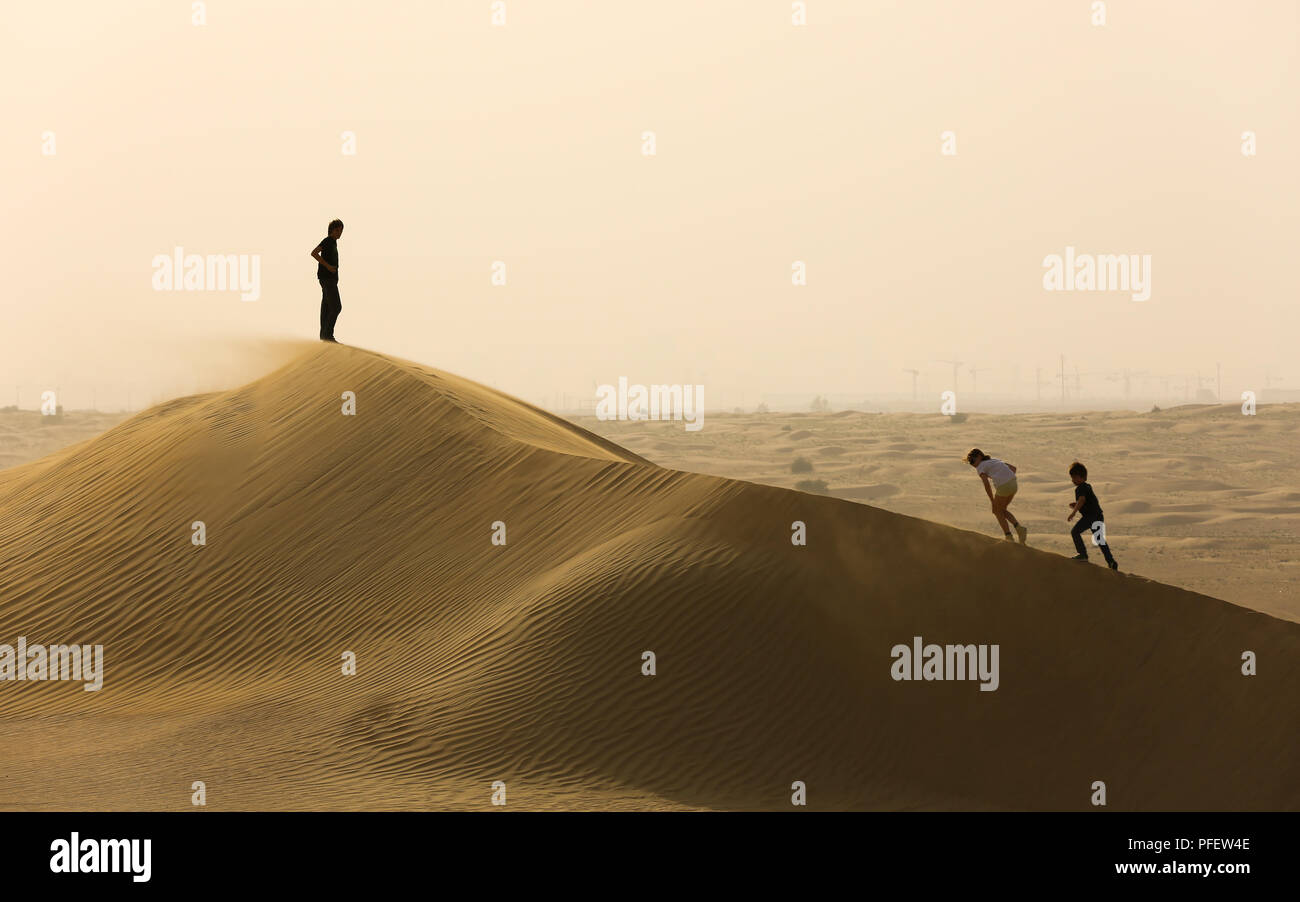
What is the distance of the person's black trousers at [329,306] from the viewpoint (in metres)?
21.7

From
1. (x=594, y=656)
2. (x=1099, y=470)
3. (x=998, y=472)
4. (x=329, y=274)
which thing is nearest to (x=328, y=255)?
(x=329, y=274)

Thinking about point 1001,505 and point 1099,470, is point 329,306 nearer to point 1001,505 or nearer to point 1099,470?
point 1001,505

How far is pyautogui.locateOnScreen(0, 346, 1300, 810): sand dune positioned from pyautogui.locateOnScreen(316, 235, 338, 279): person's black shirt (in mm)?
3218

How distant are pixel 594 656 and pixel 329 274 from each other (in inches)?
354

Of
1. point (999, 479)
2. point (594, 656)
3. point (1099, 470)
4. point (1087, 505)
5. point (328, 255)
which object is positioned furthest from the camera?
point (1099, 470)

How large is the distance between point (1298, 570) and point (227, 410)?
112 ft

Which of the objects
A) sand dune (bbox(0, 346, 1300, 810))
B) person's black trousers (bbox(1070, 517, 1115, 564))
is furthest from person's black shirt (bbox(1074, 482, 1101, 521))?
sand dune (bbox(0, 346, 1300, 810))

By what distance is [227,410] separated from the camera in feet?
74.3

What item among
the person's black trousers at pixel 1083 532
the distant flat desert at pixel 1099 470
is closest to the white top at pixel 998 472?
the person's black trousers at pixel 1083 532

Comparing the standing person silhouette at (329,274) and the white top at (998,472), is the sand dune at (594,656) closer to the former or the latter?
Answer: the white top at (998,472)

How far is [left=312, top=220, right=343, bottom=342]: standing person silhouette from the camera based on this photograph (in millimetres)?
20875

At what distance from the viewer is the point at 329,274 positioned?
842 inches

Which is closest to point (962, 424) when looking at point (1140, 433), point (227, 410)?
point (1140, 433)

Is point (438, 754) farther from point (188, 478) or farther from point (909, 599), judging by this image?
point (188, 478)
